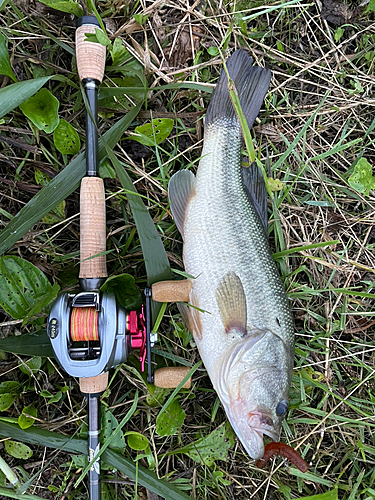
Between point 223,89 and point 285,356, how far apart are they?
5.08 feet

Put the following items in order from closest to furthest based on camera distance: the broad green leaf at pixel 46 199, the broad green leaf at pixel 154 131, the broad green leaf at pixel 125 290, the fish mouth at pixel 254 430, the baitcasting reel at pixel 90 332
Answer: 1. the baitcasting reel at pixel 90 332
2. the fish mouth at pixel 254 430
3. the broad green leaf at pixel 46 199
4. the broad green leaf at pixel 125 290
5. the broad green leaf at pixel 154 131

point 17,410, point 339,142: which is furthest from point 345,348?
point 17,410

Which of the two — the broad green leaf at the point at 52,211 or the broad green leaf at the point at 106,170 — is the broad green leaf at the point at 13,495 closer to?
the broad green leaf at the point at 52,211

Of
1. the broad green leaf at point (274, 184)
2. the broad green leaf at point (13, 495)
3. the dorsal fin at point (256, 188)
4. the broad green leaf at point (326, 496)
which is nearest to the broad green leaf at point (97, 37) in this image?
the dorsal fin at point (256, 188)

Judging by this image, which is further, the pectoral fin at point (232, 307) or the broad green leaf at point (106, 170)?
the broad green leaf at point (106, 170)

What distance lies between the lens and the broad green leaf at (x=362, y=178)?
90.9 inches

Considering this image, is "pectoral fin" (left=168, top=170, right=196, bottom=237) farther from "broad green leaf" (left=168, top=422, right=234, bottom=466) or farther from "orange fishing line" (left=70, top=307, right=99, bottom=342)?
"broad green leaf" (left=168, top=422, right=234, bottom=466)

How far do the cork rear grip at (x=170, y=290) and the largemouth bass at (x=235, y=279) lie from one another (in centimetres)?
9

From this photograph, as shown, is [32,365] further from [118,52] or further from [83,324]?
[118,52]

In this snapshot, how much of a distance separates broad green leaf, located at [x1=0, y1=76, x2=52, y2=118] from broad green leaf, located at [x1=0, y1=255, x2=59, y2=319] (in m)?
0.76

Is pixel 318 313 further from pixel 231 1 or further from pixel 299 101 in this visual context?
pixel 231 1

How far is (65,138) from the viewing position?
2010 mm

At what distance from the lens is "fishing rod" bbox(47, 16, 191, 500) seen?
1.62m

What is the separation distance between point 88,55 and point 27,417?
77.6 inches
